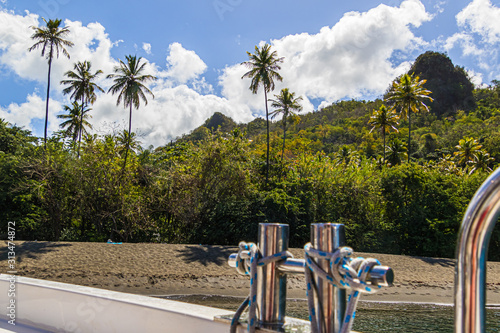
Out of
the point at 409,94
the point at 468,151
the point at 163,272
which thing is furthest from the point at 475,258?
the point at 468,151

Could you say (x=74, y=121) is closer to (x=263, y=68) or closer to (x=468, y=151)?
(x=263, y=68)

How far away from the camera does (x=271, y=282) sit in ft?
3.27

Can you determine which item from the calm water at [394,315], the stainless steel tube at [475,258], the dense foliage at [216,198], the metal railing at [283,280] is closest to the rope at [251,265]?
the metal railing at [283,280]

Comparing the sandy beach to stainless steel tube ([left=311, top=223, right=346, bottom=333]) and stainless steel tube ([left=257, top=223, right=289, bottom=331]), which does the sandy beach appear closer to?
stainless steel tube ([left=257, top=223, right=289, bottom=331])

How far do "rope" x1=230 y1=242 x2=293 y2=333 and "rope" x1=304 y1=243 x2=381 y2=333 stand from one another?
0.12 metres

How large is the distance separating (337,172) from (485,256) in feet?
78.4

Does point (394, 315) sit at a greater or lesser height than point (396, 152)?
lesser

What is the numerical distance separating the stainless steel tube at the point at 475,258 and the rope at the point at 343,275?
0.14 meters

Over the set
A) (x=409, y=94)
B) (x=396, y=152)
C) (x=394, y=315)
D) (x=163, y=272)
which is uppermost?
(x=409, y=94)

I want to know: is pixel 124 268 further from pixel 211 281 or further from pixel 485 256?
pixel 485 256

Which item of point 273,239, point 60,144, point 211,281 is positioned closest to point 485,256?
point 273,239

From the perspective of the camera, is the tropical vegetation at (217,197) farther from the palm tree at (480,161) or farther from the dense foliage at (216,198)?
the palm tree at (480,161)

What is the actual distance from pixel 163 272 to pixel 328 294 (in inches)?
603

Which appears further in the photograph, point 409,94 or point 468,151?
point 468,151
